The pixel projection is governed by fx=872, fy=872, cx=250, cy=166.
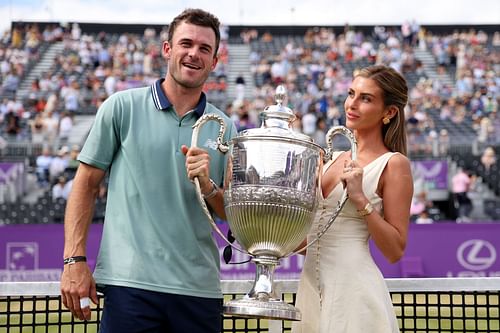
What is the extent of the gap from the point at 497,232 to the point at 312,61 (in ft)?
45.8

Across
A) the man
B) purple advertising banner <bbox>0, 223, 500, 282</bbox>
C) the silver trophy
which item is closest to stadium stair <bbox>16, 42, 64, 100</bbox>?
purple advertising banner <bbox>0, 223, 500, 282</bbox>

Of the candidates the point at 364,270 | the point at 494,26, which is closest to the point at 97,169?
the point at 364,270

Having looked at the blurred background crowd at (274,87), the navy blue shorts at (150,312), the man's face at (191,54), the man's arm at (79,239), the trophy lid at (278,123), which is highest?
the blurred background crowd at (274,87)

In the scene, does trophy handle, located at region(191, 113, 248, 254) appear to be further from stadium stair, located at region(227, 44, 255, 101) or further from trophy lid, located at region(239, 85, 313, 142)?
stadium stair, located at region(227, 44, 255, 101)

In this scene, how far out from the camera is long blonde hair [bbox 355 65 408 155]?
3.29 meters

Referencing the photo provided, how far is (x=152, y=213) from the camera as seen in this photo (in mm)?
3074

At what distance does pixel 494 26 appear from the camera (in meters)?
32.2

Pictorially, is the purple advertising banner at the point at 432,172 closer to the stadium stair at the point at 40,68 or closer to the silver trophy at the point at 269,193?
the stadium stair at the point at 40,68

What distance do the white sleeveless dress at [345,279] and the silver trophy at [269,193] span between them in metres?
0.14

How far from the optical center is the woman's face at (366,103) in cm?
329

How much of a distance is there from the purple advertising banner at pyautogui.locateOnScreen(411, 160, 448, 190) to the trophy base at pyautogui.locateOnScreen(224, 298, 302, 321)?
11.8 metres

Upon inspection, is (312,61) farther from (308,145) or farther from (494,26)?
(308,145)

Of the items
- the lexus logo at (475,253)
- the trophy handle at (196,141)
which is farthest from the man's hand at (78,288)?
the lexus logo at (475,253)

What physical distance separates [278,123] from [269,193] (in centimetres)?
28
